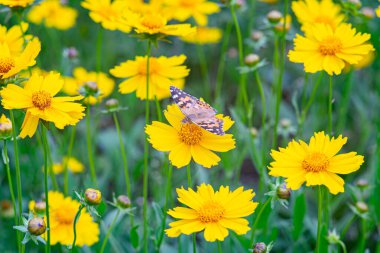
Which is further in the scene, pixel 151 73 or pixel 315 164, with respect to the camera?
pixel 151 73

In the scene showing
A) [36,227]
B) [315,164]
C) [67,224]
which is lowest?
[67,224]

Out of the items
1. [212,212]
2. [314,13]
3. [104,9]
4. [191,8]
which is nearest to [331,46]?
[314,13]

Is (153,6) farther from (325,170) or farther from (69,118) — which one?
(325,170)

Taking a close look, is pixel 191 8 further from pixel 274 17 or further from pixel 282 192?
pixel 282 192

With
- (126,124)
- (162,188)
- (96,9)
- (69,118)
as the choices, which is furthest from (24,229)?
(126,124)

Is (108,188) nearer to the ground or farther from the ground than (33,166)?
nearer to the ground

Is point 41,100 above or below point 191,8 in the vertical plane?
above

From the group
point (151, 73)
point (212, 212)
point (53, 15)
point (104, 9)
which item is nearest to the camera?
point (212, 212)

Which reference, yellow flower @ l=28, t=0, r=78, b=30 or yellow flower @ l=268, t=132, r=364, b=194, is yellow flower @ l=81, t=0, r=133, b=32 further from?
yellow flower @ l=28, t=0, r=78, b=30
